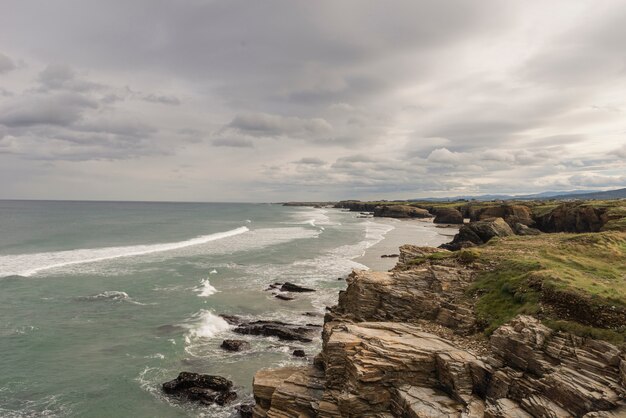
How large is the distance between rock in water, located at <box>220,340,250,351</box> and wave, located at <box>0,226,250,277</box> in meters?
35.5

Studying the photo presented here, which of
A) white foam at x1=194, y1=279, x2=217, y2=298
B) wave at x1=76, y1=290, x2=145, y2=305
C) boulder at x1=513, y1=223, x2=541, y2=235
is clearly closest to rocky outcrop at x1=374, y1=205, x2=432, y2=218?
boulder at x1=513, y1=223, x2=541, y2=235

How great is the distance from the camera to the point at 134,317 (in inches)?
1300

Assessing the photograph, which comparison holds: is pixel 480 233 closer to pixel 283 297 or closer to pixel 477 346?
pixel 283 297

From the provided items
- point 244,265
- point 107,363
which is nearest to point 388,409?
point 107,363

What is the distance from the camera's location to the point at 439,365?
1432 centimetres

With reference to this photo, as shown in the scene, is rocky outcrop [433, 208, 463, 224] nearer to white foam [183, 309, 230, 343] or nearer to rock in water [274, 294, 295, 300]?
rock in water [274, 294, 295, 300]

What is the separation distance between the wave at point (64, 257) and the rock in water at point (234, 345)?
35.5m

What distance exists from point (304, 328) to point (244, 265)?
27.5 meters

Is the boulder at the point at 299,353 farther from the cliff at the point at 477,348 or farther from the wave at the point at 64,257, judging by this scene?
the wave at the point at 64,257

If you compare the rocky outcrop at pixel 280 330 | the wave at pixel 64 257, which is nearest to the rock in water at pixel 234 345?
the rocky outcrop at pixel 280 330

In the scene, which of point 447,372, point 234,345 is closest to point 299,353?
point 234,345

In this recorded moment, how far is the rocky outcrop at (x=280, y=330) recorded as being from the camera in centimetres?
2872

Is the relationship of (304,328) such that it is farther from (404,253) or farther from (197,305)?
(197,305)

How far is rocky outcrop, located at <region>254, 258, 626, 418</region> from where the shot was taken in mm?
11367
